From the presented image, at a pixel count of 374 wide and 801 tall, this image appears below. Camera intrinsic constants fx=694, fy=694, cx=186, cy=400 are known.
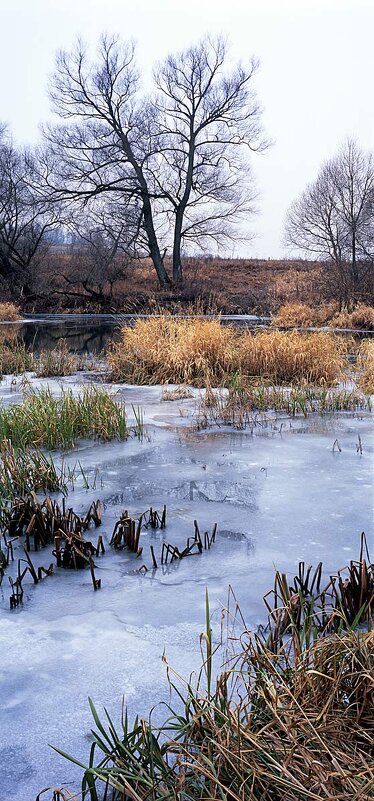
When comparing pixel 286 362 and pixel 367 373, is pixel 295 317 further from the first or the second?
pixel 286 362

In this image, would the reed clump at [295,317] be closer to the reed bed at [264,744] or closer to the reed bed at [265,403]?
the reed bed at [265,403]

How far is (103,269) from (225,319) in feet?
30.3

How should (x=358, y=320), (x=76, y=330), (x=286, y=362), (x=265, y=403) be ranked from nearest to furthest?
1. (x=265, y=403)
2. (x=286, y=362)
3. (x=76, y=330)
4. (x=358, y=320)

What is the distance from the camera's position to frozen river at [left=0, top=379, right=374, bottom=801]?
8.19ft

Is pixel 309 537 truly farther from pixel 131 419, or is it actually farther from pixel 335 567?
pixel 131 419

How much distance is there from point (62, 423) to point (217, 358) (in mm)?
3947

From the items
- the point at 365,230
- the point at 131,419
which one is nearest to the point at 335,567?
the point at 131,419

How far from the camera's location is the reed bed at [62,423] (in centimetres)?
623

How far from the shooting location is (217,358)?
32.6ft

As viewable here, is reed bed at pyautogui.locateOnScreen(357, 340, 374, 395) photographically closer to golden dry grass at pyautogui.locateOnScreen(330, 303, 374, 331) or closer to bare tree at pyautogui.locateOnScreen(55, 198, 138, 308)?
golden dry grass at pyautogui.locateOnScreen(330, 303, 374, 331)

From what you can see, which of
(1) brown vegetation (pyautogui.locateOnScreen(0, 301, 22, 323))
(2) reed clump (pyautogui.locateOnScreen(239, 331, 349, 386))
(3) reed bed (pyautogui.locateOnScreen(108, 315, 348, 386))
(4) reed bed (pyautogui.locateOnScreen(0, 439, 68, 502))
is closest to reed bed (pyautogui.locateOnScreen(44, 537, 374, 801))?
(4) reed bed (pyautogui.locateOnScreen(0, 439, 68, 502))

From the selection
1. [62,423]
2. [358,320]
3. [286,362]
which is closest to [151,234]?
[358,320]

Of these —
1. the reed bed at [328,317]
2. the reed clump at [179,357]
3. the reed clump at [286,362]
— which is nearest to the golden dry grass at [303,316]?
the reed bed at [328,317]

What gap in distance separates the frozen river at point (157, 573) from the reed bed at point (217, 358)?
2.91 meters
